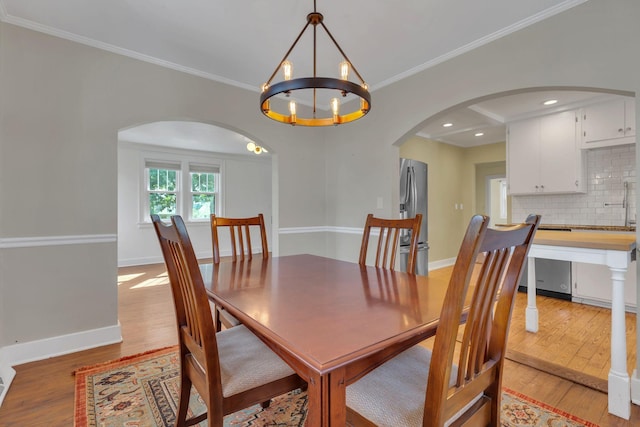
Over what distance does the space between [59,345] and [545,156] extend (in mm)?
5580

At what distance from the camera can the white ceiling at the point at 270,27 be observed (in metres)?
2.01

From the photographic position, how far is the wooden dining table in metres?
0.77

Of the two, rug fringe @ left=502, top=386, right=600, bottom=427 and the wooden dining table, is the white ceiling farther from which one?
rug fringe @ left=502, top=386, right=600, bottom=427

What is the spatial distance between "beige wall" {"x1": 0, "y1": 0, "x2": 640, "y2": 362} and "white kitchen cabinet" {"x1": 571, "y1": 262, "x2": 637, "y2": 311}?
2.38 meters

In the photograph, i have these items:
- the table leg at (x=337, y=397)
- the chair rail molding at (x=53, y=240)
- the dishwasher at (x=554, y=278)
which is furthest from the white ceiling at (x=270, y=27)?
the dishwasher at (x=554, y=278)

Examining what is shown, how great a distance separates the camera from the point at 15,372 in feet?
6.60

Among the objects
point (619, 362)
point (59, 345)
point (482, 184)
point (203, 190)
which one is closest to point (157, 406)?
point (59, 345)

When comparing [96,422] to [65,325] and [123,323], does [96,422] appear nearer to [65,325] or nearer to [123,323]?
[65,325]

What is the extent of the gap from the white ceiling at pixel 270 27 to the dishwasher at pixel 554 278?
2.71m

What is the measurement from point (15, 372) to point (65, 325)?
380 mm

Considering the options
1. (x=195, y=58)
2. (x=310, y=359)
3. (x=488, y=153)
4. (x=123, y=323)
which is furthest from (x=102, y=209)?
(x=488, y=153)

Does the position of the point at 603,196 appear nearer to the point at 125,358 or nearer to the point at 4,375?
the point at 125,358

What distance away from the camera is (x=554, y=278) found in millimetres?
3701

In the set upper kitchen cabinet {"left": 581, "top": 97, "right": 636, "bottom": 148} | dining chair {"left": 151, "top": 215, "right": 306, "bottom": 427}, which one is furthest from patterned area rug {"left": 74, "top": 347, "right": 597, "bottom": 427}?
upper kitchen cabinet {"left": 581, "top": 97, "right": 636, "bottom": 148}
